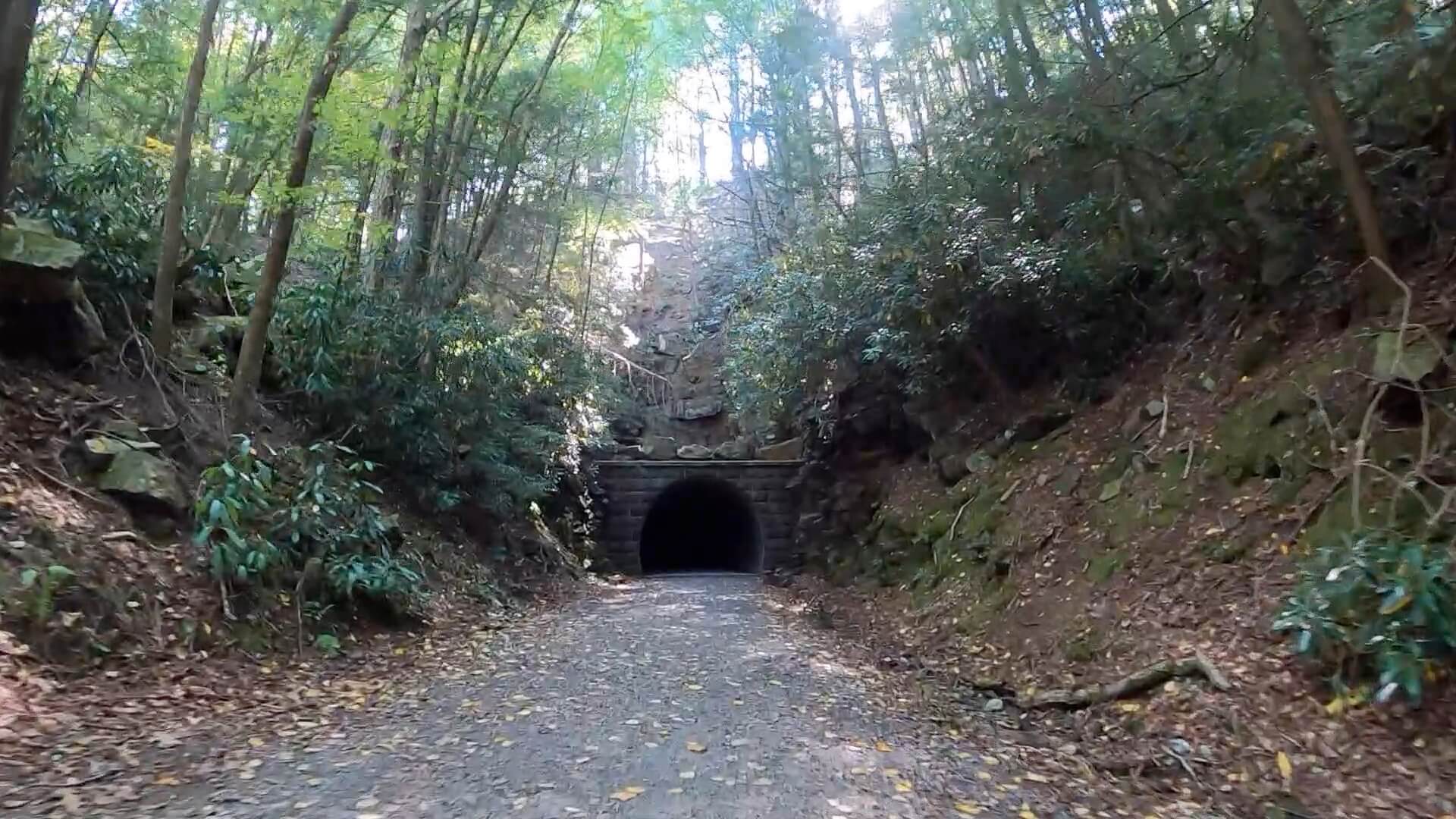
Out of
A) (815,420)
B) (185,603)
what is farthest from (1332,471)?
(815,420)

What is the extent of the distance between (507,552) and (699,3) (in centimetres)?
1151

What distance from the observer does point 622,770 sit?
4.27 meters

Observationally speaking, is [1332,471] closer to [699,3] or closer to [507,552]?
[507,552]

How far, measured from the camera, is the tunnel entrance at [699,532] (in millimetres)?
19203

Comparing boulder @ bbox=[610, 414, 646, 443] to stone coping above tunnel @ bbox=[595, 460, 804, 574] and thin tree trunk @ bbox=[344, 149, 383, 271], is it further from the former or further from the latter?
thin tree trunk @ bbox=[344, 149, 383, 271]

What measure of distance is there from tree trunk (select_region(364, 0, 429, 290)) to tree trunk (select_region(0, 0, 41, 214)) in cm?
398

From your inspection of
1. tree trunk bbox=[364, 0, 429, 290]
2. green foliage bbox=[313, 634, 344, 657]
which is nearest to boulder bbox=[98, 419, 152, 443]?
green foliage bbox=[313, 634, 344, 657]

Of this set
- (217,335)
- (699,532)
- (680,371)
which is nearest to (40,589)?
(217,335)

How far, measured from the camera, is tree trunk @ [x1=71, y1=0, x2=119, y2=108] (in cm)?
826

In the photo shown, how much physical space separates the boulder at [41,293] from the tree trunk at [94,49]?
177 centimetres

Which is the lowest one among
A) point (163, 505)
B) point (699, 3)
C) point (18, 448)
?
point (163, 505)

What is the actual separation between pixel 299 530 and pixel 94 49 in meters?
5.41

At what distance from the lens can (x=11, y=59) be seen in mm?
4477

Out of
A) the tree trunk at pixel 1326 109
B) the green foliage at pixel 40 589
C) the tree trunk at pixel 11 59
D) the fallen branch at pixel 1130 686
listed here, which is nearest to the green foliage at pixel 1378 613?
the fallen branch at pixel 1130 686
